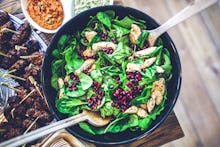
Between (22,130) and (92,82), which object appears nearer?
(92,82)

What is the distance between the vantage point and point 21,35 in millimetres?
2012

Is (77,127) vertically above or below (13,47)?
below

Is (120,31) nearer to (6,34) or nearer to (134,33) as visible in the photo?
(134,33)

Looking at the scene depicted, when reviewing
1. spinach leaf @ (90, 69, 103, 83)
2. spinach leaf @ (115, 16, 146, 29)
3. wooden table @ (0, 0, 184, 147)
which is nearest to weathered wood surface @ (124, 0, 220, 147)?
wooden table @ (0, 0, 184, 147)

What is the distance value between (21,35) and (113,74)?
0.58 m

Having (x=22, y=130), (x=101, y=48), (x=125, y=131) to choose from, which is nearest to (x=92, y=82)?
(x=101, y=48)

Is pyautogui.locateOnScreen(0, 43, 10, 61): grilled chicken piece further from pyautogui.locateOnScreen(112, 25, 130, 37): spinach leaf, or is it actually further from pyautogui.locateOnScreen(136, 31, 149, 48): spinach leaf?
pyautogui.locateOnScreen(136, 31, 149, 48): spinach leaf

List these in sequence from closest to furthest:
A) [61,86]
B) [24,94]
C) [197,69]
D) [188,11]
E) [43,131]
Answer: [43,131] < [188,11] < [61,86] < [24,94] < [197,69]

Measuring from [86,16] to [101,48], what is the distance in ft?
0.61

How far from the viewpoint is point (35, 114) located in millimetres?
1971

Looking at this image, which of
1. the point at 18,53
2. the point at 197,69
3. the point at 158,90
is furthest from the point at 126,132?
the point at 197,69

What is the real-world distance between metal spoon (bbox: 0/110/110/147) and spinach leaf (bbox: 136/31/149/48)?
0.39 meters

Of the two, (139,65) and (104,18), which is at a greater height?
(104,18)

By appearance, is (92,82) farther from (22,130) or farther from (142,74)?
(22,130)
